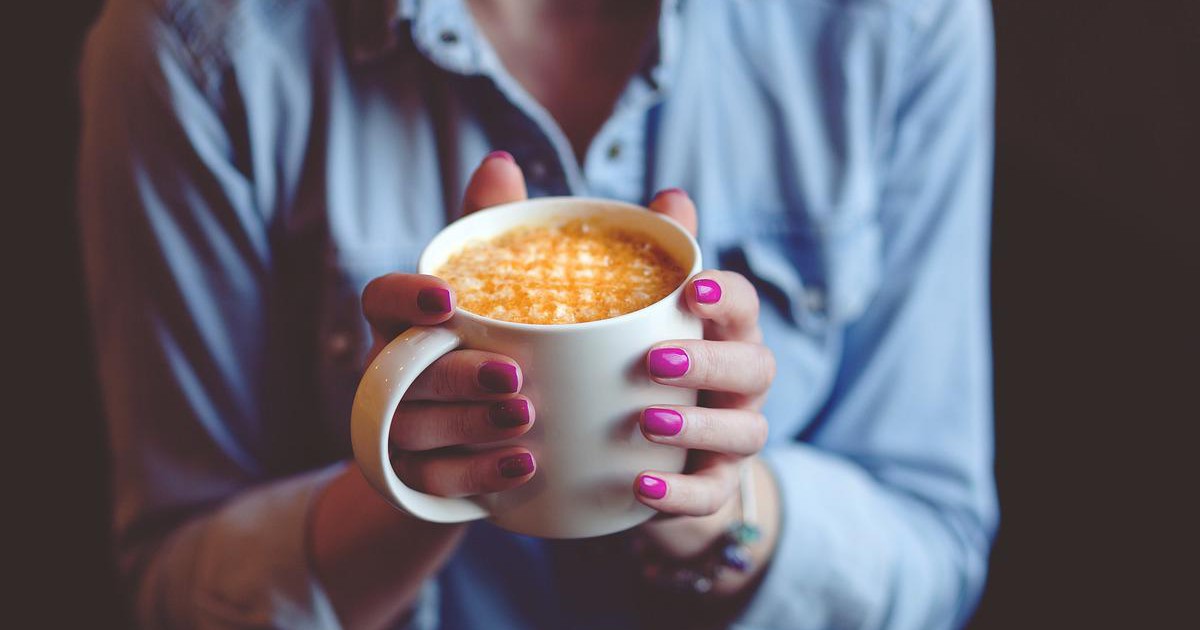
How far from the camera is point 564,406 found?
1.62ft

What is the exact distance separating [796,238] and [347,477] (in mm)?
593

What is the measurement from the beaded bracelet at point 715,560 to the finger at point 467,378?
0.39 m

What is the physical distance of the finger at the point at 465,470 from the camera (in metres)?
0.51

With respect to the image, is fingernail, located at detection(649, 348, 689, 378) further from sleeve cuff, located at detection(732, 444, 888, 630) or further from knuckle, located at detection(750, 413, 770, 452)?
sleeve cuff, located at detection(732, 444, 888, 630)

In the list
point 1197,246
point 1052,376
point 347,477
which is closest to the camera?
point 347,477

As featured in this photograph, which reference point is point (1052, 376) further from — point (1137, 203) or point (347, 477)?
point (347, 477)

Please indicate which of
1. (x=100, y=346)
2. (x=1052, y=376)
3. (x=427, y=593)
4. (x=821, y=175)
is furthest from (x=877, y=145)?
(x=100, y=346)

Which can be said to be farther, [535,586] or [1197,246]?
A: [1197,246]

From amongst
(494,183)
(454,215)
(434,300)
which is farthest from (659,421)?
(454,215)

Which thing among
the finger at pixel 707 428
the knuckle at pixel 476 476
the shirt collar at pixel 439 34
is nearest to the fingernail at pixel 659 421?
the finger at pixel 707 428

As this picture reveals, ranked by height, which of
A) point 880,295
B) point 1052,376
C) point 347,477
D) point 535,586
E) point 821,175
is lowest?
point 535,586

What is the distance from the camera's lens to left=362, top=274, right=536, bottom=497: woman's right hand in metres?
0.48

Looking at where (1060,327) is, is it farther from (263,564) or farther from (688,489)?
(263,564)

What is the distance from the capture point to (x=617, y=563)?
0.96m
